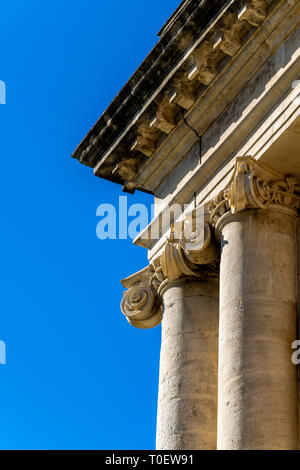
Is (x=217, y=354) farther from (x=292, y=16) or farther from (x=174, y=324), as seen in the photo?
(x=292, y=16)

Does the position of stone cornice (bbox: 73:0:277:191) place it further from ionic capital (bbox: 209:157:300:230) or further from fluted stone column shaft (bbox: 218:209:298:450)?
fluted stone column shaft (bbox: 218:209:298:450)

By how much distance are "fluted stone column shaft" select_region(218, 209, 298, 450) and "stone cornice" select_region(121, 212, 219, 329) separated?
697 mm

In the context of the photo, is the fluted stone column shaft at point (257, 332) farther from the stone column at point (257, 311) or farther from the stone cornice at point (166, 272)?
the stone cornice at point (166, 272)

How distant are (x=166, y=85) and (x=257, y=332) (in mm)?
5368

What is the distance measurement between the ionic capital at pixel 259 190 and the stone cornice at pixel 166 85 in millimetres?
2120

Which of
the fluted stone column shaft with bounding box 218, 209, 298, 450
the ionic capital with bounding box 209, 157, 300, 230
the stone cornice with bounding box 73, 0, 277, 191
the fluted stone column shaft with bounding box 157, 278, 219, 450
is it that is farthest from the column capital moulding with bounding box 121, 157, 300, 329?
the stone cornice with bounding box 73, 0, 277, 191

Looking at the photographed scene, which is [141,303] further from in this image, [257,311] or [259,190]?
[257,311]

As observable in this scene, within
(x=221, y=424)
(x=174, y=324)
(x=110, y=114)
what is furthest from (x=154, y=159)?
(x=221, y=424)

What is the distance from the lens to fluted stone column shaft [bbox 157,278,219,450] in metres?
20.7

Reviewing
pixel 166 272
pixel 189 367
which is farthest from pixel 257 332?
pixel 166 272

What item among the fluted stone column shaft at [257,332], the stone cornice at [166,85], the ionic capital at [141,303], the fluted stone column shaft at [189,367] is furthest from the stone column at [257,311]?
the ionic capital at [141,303]

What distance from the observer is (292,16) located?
2047 cm

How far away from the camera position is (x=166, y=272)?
22484mm
